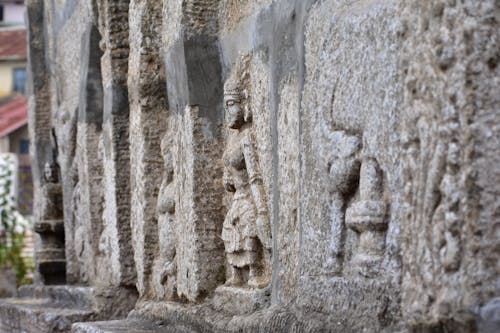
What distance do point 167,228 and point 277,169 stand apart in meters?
1.66

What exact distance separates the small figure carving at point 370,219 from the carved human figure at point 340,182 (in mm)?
88

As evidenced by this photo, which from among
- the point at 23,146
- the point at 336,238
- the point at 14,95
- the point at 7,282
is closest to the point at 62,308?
the point at 336,238

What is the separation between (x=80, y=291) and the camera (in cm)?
707

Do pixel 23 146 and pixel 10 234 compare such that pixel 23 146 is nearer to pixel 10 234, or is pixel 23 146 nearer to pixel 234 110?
pixel 10 234

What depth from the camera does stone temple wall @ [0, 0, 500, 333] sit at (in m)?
2.59

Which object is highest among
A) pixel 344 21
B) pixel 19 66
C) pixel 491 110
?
pixel 19 66

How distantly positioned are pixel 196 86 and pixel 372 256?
2179 millimetres

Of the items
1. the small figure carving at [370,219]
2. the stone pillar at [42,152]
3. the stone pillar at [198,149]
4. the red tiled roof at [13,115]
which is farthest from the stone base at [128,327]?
the red tiled roof at [13,115]

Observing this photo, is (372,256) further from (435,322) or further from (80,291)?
(80,291)

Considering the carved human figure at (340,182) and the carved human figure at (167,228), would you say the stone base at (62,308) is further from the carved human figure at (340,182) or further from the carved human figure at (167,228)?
the carved human figure at (340,182)

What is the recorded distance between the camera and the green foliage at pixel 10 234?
1274 cm

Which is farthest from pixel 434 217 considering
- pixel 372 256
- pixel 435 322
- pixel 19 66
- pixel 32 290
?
pixel 19 66

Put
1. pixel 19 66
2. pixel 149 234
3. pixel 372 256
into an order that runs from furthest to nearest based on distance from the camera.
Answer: pixel 19 66
pixel 149 234
pixel 372 256

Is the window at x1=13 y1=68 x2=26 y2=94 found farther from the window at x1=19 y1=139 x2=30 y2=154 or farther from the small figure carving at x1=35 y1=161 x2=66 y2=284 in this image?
the small figure carving at x1=35 y1=161 x2=66 y2=284
